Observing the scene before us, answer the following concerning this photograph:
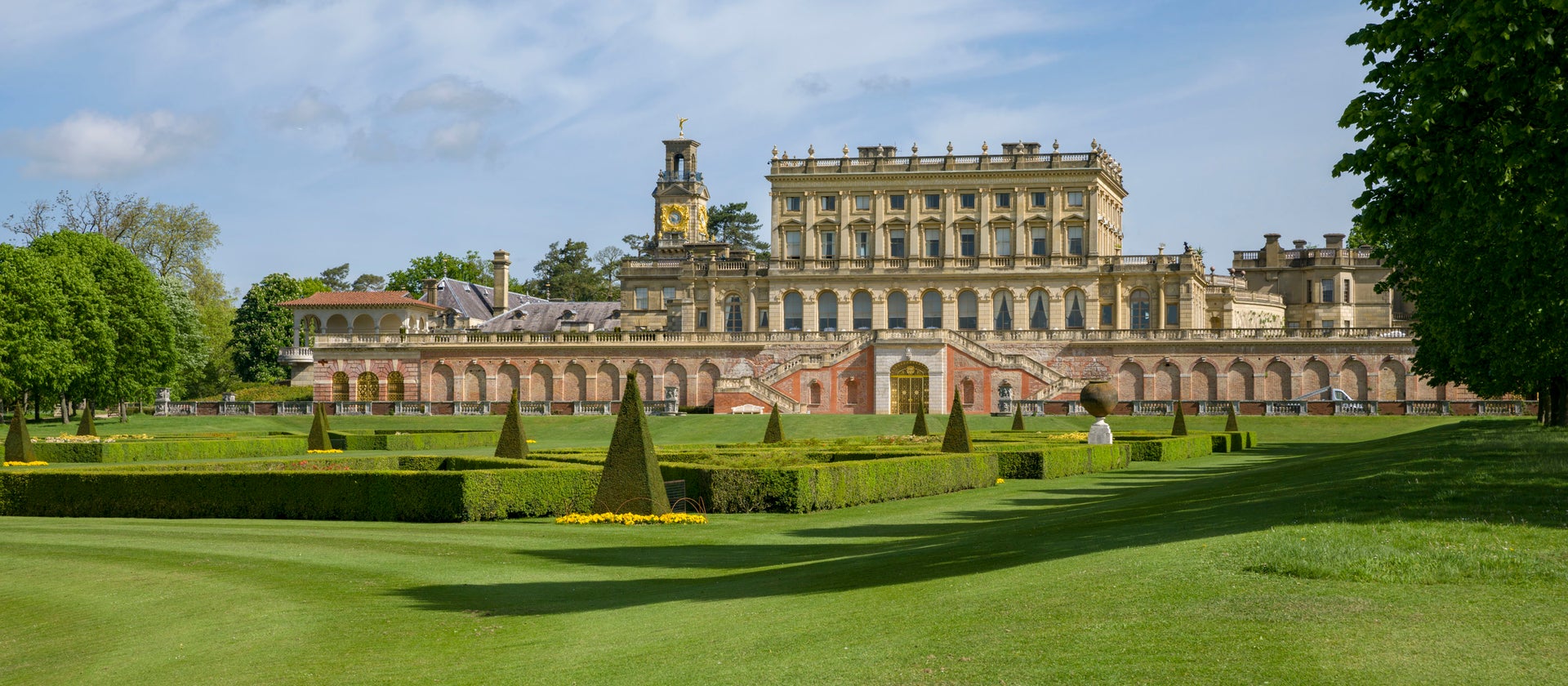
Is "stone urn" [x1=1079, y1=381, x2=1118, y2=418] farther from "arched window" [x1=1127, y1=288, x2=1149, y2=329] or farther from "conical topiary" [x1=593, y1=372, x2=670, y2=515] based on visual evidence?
"arched window" [x1=1127, y1=288, x2=1149, y2=329]

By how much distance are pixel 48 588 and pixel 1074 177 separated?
8163 centimetres

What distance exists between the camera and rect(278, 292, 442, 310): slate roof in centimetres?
9744

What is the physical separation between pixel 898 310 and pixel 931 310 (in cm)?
219

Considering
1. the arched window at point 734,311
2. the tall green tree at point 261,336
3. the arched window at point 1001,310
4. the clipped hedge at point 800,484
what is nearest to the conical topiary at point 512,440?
the clipped hedge at point 800,484

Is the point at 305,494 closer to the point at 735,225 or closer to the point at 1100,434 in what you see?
the point at 1100,434

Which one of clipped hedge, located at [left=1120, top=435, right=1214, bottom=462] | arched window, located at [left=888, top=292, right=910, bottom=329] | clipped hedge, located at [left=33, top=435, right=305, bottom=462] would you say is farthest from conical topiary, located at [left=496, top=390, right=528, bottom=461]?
arched window, located at [left=888, top=292, right=910, bottom=329]

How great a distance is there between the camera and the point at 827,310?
93.9 m

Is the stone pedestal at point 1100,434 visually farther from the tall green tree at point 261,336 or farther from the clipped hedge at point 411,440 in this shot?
the tall green tree at point 261,336

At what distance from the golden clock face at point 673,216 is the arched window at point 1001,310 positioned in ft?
112

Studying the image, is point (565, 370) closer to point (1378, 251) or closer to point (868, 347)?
point (868, 347)

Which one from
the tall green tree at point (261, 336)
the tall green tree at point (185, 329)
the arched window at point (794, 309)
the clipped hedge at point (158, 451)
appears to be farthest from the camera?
the tall green tree at point (261, 336)

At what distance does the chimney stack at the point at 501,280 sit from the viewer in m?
108

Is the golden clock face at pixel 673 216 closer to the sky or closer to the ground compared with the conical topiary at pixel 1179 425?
closer to the sky

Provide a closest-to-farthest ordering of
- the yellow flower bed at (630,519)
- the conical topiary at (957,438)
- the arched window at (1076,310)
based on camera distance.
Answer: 1. the yellow flower bed at (630,519)
2. the conical topiary at (957,438)
3. the arched window at (1076,310)
